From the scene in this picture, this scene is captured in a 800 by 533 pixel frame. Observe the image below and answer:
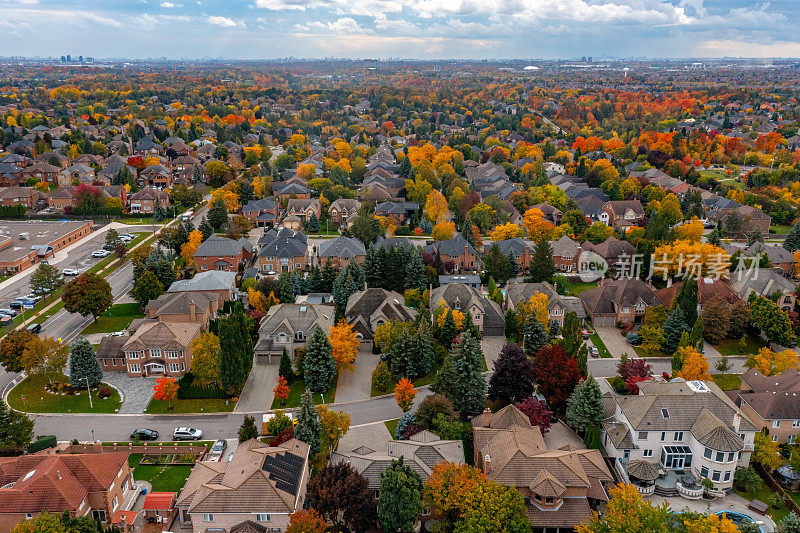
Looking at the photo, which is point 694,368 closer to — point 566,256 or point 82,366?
point 566,256

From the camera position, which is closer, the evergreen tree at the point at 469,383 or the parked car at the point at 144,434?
the parked car at the point at 144,434

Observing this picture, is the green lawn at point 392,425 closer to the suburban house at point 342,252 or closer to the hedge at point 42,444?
the hedge at point 42,444

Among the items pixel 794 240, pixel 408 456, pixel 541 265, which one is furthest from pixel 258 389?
pixel 794 240

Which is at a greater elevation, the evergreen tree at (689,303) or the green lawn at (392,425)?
the evergreen tree at (689,303)

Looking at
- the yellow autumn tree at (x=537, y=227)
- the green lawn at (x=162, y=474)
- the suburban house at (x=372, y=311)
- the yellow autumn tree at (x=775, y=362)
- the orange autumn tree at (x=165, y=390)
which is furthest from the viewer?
the yellow autumn tree at (x=537, y=227)

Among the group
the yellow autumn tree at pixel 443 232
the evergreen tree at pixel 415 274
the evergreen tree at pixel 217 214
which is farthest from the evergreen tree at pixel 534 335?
the evergreen tree at pixel 217 214

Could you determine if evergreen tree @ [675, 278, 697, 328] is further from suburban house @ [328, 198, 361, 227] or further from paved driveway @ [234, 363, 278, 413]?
suburban house @ [328, 198, 361, 227]

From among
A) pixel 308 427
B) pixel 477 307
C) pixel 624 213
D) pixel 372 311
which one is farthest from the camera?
pixel 624 213

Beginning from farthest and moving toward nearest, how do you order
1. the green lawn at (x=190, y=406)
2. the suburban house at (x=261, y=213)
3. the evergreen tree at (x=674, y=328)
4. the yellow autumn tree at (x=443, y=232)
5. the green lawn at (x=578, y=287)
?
the suburban house at (x=261, y=213) → the yellow autumn tree at (x=443, y=232) → the green lawn at (x=578, y=287) → the evergreen tree at (x=674, y=328) → the green lawn at (x=190, y=406)
